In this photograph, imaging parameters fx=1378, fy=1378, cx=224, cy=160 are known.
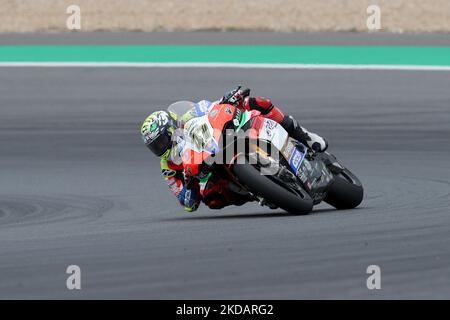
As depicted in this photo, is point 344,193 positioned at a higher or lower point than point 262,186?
higher

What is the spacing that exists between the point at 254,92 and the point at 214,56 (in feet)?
9.16

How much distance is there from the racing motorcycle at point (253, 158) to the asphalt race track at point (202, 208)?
246 millimetres

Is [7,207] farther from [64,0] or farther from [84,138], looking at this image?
[64,0]

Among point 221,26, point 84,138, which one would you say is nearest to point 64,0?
point 221,26

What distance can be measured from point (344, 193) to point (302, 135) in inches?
25.6

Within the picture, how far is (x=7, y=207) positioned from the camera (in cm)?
1351

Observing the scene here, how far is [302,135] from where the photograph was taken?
12.5 meters

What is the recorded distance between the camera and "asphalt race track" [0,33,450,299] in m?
9.34
